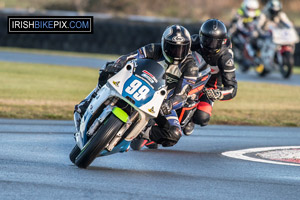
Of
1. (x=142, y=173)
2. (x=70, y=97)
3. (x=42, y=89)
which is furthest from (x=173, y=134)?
(x=42, y=89)

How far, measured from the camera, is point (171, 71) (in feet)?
26.0

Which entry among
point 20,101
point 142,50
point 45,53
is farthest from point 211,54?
point 45,53

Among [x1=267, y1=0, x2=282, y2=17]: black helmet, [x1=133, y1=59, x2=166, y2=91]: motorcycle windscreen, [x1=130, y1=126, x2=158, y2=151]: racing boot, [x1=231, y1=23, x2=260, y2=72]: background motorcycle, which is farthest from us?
[x1=231, y1=23, x2=260, y2=72]: background motorcycle

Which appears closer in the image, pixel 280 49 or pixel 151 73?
pixel 151 73

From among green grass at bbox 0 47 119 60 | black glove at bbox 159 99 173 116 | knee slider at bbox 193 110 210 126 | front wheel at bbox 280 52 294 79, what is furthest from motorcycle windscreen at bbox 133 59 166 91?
green grass at bbox 0 47 119 60

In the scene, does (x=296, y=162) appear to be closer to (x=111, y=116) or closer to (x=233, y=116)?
(x=111, y=116)

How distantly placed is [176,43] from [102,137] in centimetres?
149

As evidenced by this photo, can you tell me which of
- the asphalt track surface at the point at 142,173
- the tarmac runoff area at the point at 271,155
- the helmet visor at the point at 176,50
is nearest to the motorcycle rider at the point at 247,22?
the asphalt track surface at the point at 142,173

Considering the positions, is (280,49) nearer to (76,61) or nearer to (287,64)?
(287,64)

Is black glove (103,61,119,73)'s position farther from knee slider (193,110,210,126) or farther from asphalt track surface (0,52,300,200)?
knee slider (193,110,210,126)

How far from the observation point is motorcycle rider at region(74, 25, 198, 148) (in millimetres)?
7559

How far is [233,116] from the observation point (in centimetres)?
1330

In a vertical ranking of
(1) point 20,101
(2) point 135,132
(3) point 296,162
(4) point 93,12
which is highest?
(2) point 135,132

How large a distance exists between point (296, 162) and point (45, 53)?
69.2ft
